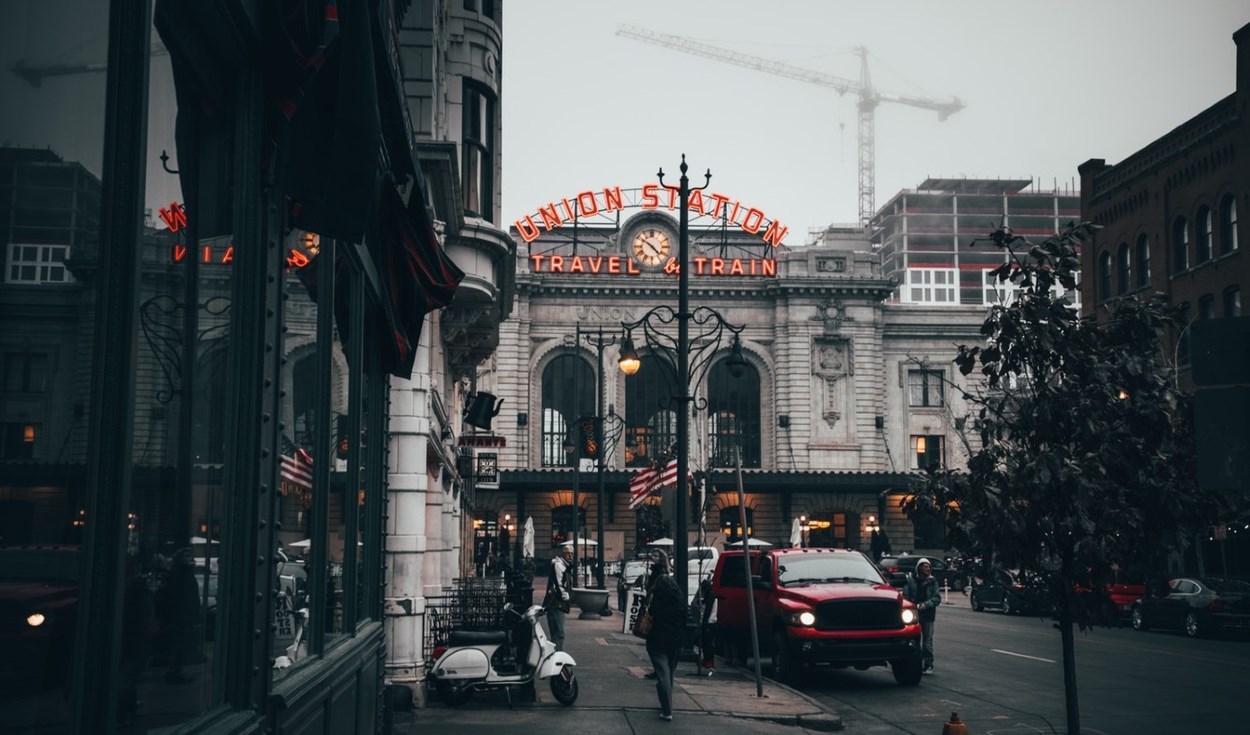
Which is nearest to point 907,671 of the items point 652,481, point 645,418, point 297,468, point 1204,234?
point 652,481

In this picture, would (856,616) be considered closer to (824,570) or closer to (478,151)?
(824,570)

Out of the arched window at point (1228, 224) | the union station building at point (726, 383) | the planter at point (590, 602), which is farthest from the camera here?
the union station building at point (726, 383)

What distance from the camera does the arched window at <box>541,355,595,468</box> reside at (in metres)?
77.6

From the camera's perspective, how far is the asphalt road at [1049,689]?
1527 centimetres

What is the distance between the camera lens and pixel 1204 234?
44.7 metres

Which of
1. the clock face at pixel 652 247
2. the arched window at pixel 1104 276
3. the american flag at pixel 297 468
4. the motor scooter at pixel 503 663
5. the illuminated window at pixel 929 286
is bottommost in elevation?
the motor scooter at pixel 503 663

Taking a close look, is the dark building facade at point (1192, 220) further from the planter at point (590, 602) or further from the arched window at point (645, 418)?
the arched window at point (645, 418)

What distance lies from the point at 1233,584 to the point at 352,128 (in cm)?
3154

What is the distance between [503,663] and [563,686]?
0.81 meters

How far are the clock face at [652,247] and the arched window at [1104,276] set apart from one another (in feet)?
101

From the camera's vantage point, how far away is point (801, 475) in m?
74.7

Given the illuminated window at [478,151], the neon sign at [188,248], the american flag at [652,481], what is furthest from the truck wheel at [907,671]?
the neon sign at [188,248]

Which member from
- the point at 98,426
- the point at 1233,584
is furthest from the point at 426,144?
the point at 1233,584

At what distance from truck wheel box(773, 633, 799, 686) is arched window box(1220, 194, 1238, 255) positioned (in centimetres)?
3062
